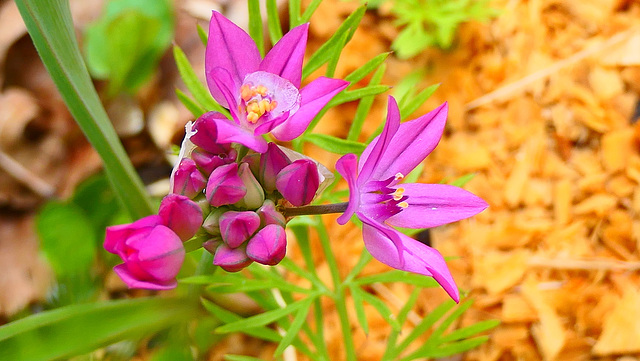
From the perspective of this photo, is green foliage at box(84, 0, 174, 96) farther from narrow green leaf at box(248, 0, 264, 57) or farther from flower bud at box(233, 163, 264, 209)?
flower bud at box(233, 163, 264, 209)

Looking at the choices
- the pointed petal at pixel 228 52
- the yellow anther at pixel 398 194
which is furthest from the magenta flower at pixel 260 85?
the yellow anther at pixel 398 194

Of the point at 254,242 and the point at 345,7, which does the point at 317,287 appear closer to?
the point at 254,242

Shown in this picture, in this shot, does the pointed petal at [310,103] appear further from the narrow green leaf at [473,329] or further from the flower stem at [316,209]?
the narrow green leaf at [473,329]

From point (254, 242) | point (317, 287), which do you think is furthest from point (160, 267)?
point (317, 287)

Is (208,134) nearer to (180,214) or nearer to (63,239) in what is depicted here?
(180,214)

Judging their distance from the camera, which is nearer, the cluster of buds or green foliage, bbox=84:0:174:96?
the cluster of buds

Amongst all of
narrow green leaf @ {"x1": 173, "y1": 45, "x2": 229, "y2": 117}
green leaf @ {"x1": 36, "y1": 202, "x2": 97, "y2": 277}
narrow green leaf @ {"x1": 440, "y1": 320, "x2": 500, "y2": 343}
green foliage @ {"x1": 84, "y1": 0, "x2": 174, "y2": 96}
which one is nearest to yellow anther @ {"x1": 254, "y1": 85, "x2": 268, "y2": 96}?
narrow green leaf @ {"x1": 173, "y1": 45, "x2": 229, "y2": 117}
